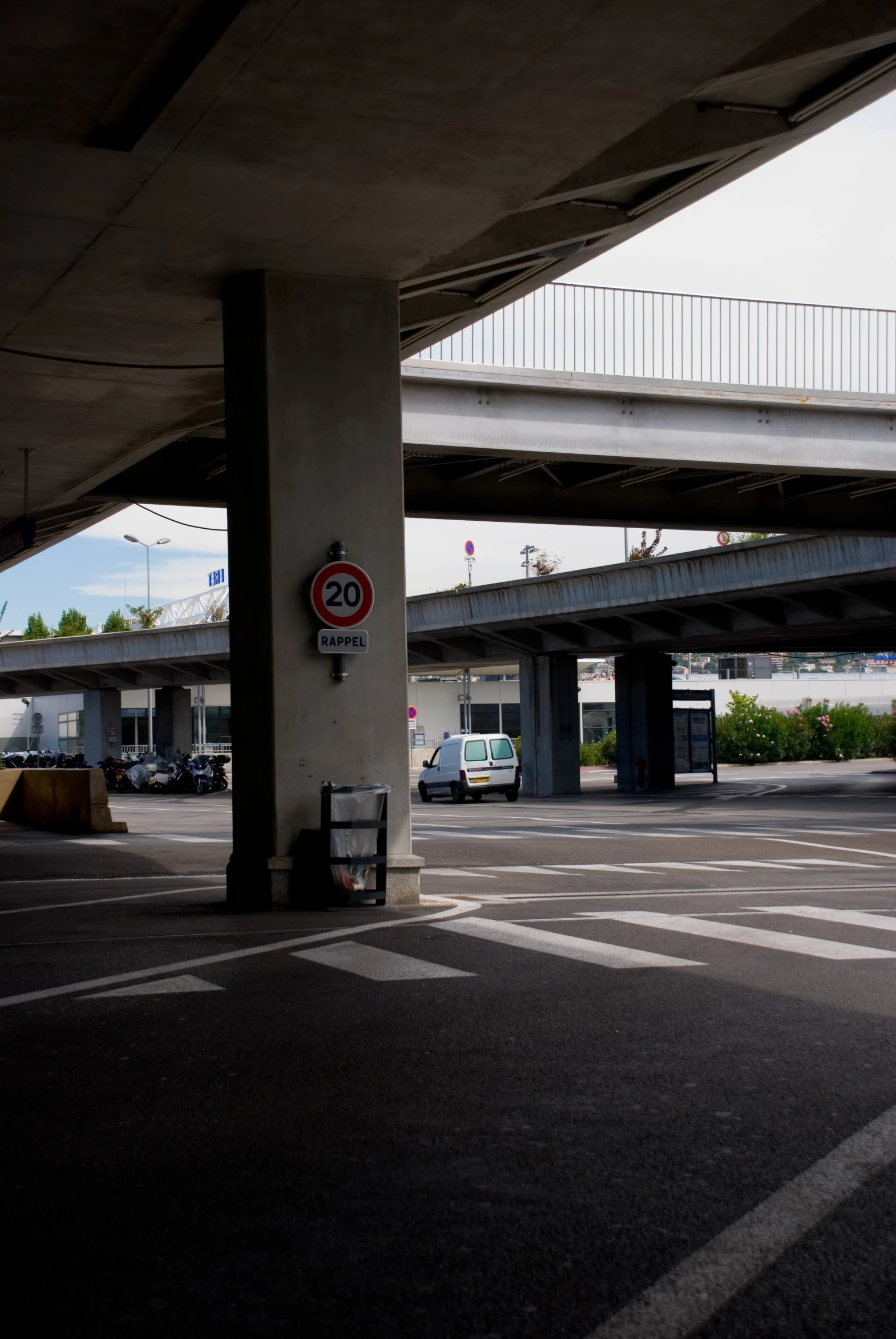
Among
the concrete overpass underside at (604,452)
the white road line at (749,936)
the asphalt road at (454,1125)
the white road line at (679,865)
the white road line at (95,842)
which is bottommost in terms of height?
the white road line at (679,865)

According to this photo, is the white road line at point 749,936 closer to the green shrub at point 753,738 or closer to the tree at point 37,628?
the green shrub at point 753,738

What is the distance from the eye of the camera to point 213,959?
28.7 feet

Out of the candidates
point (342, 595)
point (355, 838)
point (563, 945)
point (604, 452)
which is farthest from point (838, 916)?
point (604, 452)

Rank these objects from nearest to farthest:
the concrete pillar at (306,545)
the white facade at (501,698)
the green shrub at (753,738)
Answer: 1. the concrete pillar at (306,545)
2. the green shrub at (753,738)
3. the white facade at (501,698)

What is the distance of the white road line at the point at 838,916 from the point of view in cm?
1027

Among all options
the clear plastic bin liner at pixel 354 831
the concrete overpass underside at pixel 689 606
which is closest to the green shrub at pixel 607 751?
the concrete overpass underside at pixel 689 606

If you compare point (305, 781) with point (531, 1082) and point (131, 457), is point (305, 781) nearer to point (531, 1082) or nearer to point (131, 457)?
point (531, 1082)

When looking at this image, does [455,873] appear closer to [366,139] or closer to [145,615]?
[366,139]

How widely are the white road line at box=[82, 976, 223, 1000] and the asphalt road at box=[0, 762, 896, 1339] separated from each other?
0.03 m

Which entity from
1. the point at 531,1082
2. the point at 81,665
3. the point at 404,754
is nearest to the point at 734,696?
the point at 81,665

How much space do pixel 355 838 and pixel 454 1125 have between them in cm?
687

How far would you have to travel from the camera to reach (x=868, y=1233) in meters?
3.69

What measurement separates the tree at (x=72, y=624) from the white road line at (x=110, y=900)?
396ft

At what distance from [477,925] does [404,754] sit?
7.28ft
